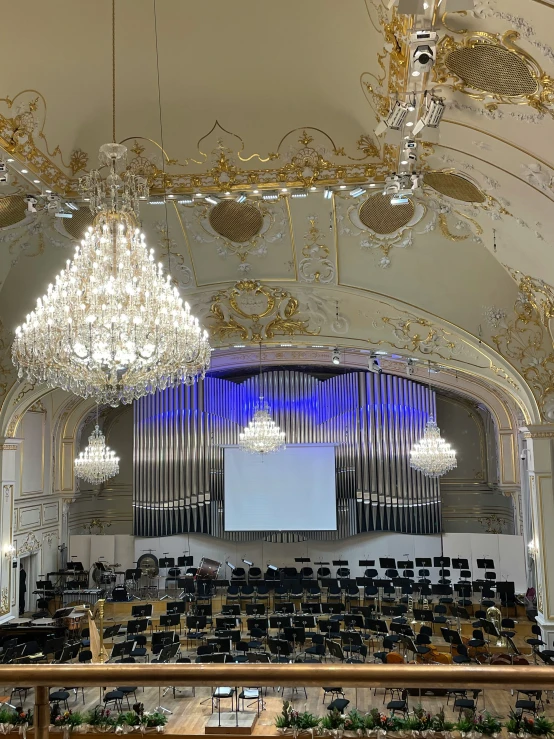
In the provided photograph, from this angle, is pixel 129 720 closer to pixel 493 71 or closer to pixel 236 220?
pixel 236 220

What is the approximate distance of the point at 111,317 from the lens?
20.0 feet

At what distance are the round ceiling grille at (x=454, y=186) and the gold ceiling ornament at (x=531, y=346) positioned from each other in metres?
2.43

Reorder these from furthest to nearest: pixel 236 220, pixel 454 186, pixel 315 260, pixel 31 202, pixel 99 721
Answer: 1. pixel 315 260
2. pixel 236 220
3. pixel 31 202
4. pixel 99 721
5. pixel 454 186

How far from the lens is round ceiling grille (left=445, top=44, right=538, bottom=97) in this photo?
5.12 meters

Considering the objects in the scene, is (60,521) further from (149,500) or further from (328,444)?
(328,444)

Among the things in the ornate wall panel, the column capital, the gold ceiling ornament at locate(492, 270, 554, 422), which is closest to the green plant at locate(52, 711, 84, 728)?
the gold ceiling ornament at locate(492, 270, 554, 422)

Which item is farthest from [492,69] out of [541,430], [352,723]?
[541,430]

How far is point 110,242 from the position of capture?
639cm

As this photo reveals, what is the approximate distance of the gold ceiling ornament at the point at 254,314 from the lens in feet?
40.6

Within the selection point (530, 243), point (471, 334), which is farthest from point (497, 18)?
point (471, 334)

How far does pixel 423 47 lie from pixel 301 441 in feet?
52.6

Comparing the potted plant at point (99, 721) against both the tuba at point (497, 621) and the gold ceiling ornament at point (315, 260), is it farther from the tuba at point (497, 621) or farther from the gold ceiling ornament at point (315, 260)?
the tuba at point (497, 621)

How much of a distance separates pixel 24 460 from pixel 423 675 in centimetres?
1688

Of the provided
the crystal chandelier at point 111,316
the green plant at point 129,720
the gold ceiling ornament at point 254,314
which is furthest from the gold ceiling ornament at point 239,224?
the green plant at point 129,720
